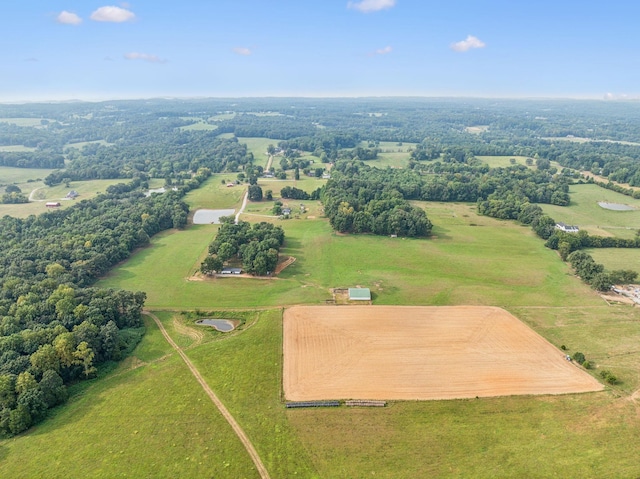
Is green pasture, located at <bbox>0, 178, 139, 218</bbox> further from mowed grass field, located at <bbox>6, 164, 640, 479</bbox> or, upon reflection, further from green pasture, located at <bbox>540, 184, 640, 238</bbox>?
green pasture, located at <bbox>540, 184, 640, 238</bbox>

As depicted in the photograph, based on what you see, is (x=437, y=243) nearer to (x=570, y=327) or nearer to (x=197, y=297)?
(x=570, y=327)

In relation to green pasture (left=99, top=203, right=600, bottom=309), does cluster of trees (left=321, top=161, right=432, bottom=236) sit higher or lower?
higher

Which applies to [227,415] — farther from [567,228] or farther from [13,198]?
[13,198]

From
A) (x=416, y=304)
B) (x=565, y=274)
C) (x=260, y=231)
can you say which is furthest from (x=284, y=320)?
(x=565, y=274)

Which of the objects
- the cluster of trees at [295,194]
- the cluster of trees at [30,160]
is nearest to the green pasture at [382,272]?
the cluster of trees at [295,194]

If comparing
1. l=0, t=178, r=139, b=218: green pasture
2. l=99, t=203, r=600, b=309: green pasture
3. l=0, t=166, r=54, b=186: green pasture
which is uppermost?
l=0, t=166, r=54, b=186: green pasture

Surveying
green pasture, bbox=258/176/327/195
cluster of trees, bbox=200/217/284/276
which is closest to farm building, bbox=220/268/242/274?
cluster of trees, bbox=200/217/284/276
